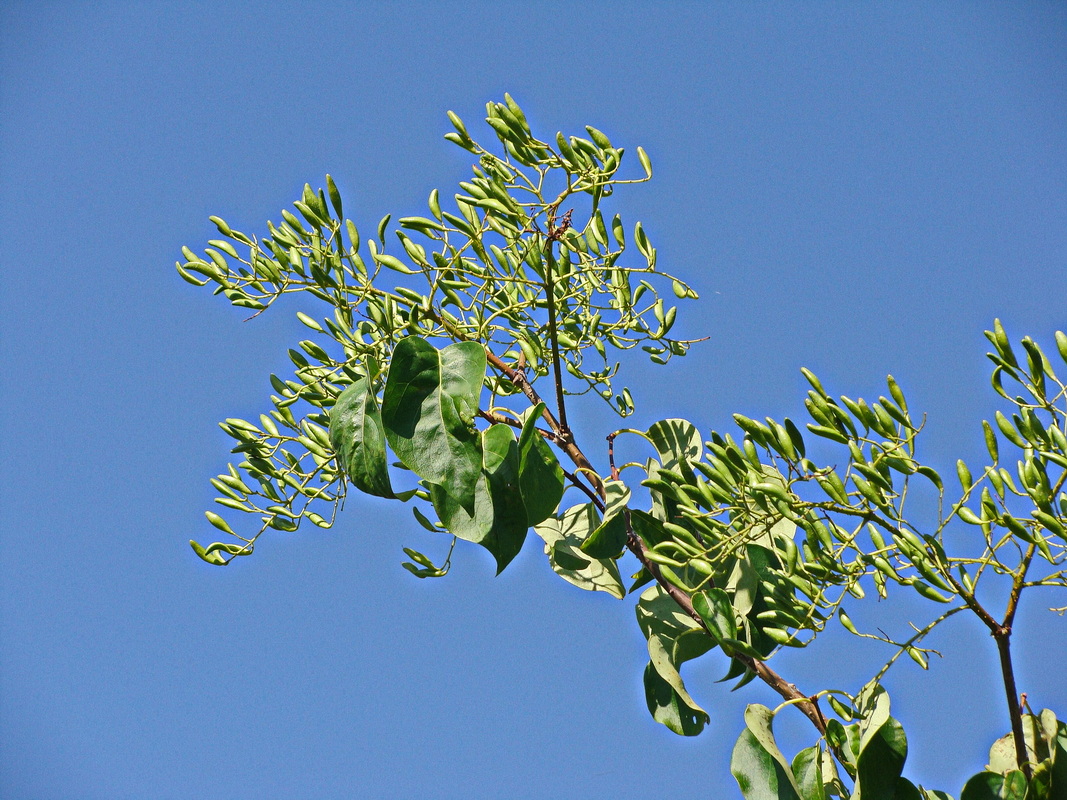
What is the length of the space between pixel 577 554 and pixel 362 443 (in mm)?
338

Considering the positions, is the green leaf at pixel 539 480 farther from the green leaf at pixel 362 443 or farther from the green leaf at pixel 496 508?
the green leaf at pixel 362 443

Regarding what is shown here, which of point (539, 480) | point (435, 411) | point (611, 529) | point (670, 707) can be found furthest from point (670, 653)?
point (435, 411)

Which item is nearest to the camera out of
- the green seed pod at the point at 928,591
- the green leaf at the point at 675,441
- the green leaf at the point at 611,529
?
the green seed pod at the point at 928,591

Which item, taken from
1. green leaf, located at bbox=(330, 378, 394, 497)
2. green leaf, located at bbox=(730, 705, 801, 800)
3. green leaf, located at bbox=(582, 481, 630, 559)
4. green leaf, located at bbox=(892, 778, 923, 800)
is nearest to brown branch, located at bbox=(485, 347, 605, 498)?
green leaf, located at bbox=(582, 481, 630, 559)

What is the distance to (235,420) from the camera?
1.29 metres

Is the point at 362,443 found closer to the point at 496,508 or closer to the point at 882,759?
the point at 496,508

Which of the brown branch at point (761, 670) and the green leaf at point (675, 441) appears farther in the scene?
the green leaf at point (675, 441)

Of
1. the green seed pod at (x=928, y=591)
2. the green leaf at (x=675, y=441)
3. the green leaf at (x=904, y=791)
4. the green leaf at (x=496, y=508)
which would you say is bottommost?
the green leaf at (x=904, y=791)

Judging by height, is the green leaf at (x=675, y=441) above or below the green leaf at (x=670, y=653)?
above

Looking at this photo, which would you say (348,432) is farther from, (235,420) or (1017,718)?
(1017,718)

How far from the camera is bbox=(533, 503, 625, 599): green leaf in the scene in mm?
1220

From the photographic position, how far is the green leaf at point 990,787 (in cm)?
97

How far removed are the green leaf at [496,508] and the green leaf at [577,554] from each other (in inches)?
6.4

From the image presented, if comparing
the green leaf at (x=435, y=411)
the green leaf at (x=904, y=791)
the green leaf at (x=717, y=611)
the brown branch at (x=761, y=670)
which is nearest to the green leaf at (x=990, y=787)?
the green leaf at (x=904, y=791)
